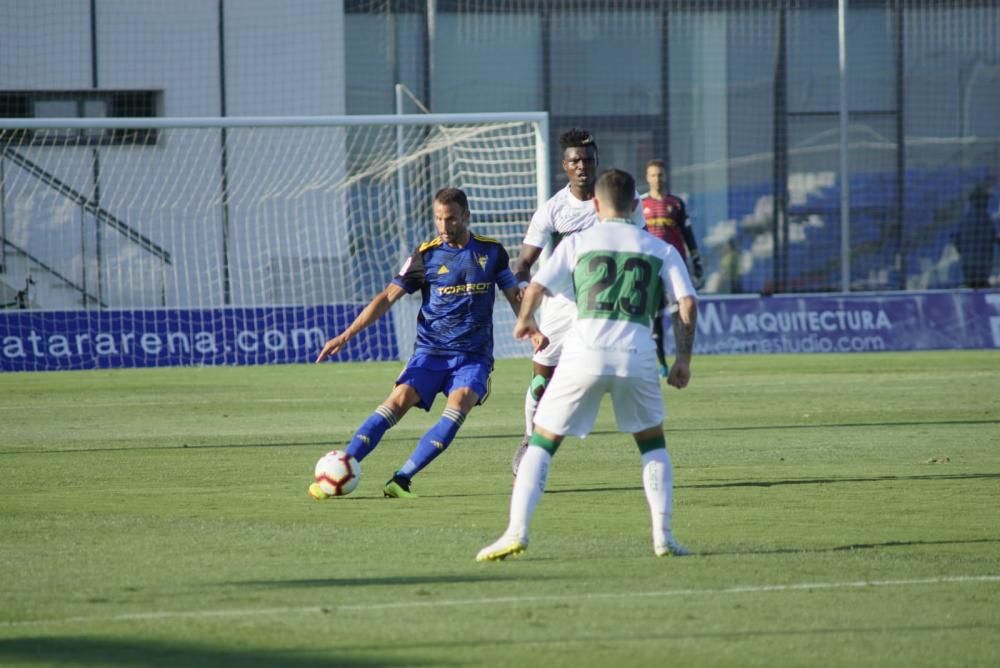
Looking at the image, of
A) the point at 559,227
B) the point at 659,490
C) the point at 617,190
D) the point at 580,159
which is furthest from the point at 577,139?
the point at 659,490

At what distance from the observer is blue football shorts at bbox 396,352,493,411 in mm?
10297

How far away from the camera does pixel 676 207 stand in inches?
724

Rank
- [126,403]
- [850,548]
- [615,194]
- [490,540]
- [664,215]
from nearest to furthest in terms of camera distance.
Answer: [615,194]
[850,548]
[490,540]
[126,403]
[664,215]

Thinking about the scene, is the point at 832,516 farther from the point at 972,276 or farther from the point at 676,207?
the point at 972,276

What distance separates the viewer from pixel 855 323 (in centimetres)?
2541

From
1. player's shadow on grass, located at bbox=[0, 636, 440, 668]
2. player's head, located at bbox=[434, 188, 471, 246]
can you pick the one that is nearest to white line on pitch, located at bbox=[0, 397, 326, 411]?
player's head, located at bbox=[434, 188, 471, 246]

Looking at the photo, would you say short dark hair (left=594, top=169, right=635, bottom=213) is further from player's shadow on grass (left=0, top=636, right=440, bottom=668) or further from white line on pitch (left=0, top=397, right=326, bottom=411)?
white line on pitch (left=0, top=397, right=326, bottom=411)

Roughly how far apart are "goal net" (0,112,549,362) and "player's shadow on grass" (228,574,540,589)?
17.4 m

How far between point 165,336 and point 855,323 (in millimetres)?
10703

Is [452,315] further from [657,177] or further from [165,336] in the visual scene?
[165,336]

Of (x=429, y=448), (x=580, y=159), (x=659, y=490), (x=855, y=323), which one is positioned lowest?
(x=855, y=323)

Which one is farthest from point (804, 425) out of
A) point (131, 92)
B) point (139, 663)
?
point (131, 92)

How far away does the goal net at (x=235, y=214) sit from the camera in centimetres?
2592

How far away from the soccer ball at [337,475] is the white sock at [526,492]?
7.91 ft
